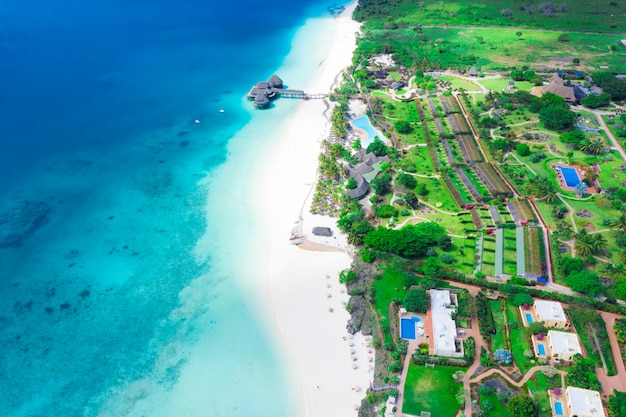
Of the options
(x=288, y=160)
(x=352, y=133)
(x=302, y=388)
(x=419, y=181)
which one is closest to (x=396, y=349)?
(x=302, y=388)

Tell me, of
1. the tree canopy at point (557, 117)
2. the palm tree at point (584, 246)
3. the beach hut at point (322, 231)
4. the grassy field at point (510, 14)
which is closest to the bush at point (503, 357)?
the palm tree at point (584, 246)

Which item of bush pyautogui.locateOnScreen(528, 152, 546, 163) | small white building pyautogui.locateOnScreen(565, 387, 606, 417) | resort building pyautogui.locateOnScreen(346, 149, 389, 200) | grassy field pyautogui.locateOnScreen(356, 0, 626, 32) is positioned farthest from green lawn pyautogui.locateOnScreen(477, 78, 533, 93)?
small white building pyautogui.locateOnScreen(565, 387, 606, 417)

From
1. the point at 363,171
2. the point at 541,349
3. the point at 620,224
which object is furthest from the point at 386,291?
the point at 620,224

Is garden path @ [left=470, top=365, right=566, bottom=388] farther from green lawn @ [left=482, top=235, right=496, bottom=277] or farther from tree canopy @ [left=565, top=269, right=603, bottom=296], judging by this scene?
green lawn @ [left=482, top=235, right=496, bottom=277]

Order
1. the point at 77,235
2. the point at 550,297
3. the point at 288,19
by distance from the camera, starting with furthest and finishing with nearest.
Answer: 1. the point at 288,19
2. the point at 77,235
3. the point at 550,297

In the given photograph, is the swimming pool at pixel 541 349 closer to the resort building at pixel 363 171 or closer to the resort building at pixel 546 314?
the resort building at pixel 546 314

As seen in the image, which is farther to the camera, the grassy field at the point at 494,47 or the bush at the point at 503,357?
the grassy field at the point at 494,47

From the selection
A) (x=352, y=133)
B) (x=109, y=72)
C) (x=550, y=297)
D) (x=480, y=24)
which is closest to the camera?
(x=550, y=297)

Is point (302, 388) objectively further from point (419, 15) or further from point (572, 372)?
point (419, 15)
